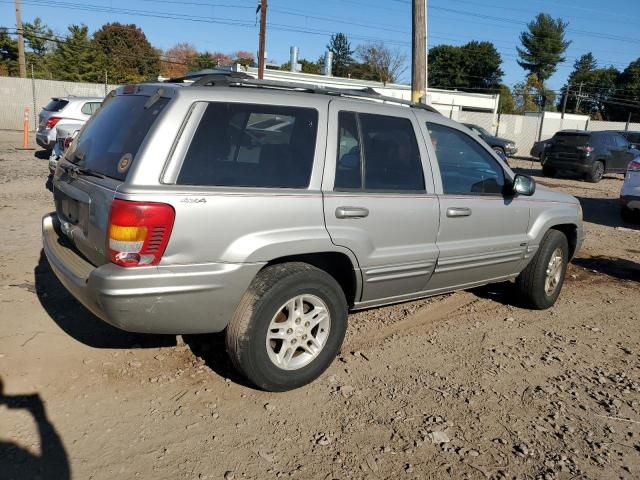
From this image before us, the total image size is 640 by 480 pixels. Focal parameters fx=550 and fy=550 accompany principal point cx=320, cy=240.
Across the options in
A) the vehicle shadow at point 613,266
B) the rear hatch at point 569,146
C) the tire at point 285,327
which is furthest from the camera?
the rear hatch at point 569,146

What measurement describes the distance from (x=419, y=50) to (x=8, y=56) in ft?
164

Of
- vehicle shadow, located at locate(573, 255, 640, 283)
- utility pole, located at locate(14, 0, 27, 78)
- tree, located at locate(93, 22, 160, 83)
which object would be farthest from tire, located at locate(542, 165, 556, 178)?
tree, located at locate(93, 22, 160, 83)

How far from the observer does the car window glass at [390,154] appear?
3754mm

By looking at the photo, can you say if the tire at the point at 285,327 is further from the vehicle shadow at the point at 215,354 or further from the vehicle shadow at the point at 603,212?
the vehicle shadow at the point at 603,212

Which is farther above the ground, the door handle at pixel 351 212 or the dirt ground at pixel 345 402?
the door handle at pixel 351 212

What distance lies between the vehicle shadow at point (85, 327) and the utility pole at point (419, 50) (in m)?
7.33

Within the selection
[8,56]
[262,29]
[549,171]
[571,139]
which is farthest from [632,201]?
[8,56]

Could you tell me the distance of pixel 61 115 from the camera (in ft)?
45.1

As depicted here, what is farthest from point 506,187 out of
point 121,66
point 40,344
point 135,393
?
point 121,66

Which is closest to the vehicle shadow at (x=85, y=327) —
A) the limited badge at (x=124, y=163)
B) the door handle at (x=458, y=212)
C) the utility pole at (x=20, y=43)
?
the limited badge at (x=124, y=163)

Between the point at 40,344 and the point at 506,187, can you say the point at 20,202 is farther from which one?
the point at 506,187

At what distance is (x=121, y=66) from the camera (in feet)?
179

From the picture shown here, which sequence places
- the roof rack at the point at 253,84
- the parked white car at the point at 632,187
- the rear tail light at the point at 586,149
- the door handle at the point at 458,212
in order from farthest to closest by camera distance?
the rear tail light at the point at 586,149
the parked white car at the point at 632,187
the door handle at the point at 458,212
the roof rack at the point at 253,84

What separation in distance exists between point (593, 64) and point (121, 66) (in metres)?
77.6
